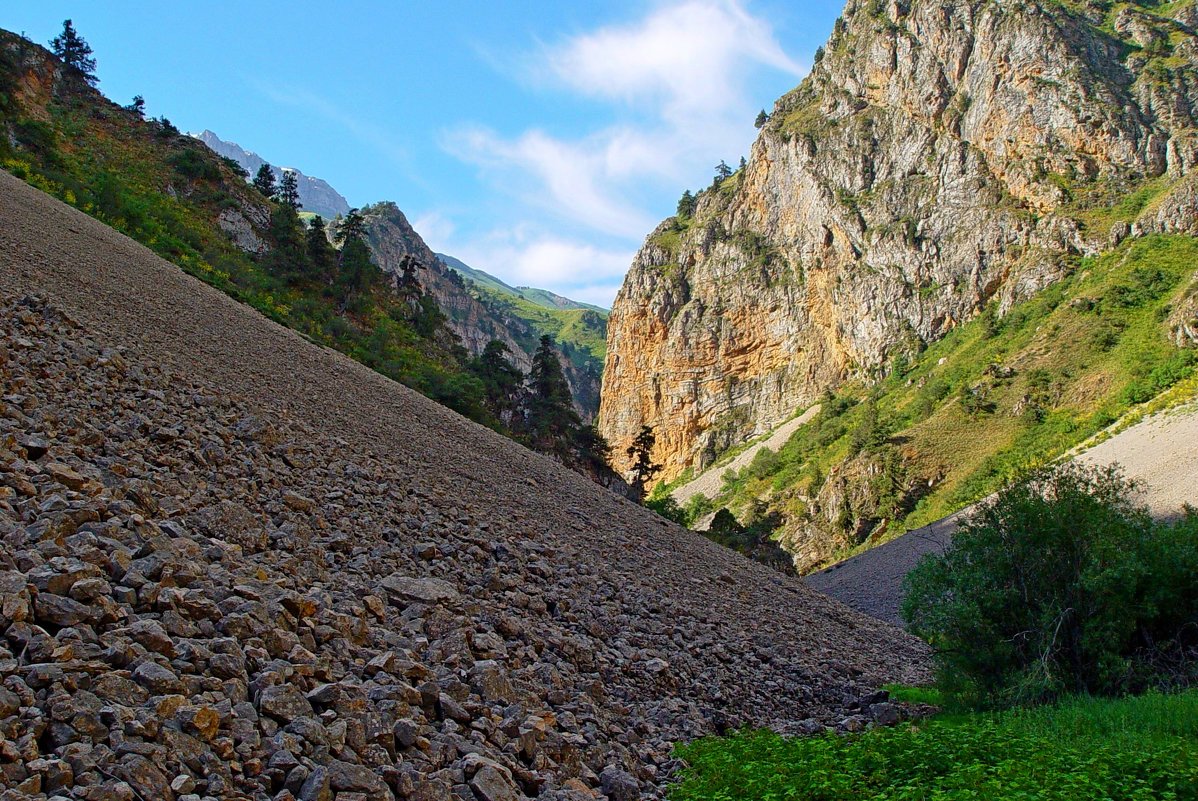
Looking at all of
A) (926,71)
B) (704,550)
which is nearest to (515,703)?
(704,550)

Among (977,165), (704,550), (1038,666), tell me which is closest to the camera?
(1038,666)

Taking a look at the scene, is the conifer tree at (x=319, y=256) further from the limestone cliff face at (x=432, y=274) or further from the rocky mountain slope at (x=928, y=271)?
the limestone cliff face at (x=432, y=274)

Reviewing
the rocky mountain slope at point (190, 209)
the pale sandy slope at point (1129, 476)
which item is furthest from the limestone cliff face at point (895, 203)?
the rocky mountain slope at point (190, 209)

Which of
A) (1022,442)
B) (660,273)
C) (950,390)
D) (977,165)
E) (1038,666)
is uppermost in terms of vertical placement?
Answer: (977,165)

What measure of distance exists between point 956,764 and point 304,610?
21.1ft

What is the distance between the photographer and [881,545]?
5562 cm

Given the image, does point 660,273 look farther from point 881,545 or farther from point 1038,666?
point 1038,666

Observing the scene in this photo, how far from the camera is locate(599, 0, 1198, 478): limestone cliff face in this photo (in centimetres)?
7888

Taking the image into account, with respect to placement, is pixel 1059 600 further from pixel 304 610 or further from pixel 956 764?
pixel 304 610

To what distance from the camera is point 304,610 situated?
5.75 m

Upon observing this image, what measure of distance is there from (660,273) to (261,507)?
12933 cm

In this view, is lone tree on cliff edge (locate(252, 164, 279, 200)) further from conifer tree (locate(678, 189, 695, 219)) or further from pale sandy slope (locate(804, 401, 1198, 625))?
conifer tree (locate(678, 189, 695, 219))

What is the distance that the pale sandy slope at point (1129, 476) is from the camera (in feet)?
117

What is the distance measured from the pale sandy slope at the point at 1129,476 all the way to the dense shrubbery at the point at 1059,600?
18.9 meters
